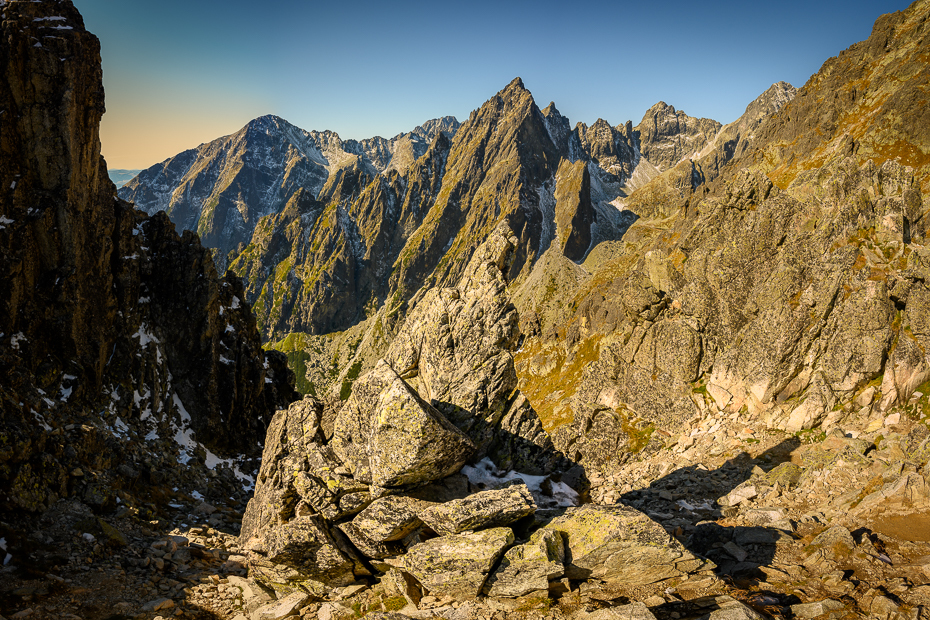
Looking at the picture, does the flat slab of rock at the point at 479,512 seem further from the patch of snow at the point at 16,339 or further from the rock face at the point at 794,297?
the rock face at the point at 794,297

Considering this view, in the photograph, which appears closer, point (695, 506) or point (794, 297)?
point (695, 506)

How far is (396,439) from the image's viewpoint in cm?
1625

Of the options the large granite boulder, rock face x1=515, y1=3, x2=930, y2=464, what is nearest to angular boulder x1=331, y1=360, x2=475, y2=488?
the large granite boulder

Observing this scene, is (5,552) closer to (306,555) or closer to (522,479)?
(306,555)

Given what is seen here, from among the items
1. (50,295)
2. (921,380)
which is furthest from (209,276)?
(921,380)

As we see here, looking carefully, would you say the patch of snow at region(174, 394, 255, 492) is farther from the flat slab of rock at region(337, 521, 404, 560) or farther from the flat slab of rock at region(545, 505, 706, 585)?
the flat slab of rock at region(545, 505, 706, 585)

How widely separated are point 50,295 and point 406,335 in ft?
101

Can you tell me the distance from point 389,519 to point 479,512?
3421 millimetres

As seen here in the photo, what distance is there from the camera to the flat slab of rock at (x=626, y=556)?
14594 millimetres

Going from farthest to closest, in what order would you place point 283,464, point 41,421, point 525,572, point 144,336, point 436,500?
point 144,336 → point 41,421 → point 283,464 → point 436,500 → point 525,572

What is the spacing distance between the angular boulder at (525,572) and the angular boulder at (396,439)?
414 cm

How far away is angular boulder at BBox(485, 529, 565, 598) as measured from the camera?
14039 millimetres

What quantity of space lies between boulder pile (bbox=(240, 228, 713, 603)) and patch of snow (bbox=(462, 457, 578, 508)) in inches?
4.6

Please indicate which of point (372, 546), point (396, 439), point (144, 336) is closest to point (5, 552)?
point (372, 546)
